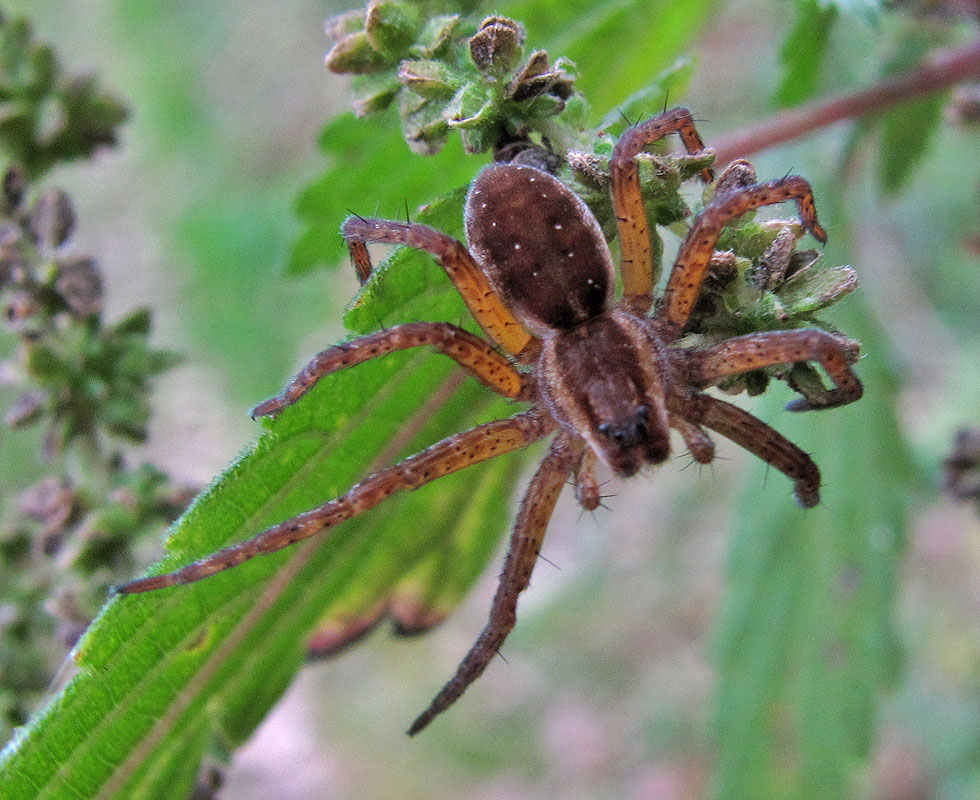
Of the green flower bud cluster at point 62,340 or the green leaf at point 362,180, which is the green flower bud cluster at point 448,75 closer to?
the green leaf at point 362,180

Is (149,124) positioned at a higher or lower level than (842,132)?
higher

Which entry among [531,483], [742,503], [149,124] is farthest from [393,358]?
[149,124]

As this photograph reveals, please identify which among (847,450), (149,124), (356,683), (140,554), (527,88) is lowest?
(356,683)

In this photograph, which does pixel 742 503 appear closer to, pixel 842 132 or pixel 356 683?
pixel 842 132

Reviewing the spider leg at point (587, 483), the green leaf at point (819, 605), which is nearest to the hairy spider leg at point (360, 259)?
the spider leg at point (587, 483)

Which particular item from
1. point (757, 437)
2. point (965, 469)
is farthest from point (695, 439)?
point (965, 469)

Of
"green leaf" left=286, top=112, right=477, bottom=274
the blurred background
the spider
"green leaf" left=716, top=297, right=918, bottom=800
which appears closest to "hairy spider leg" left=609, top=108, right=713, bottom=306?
the spider

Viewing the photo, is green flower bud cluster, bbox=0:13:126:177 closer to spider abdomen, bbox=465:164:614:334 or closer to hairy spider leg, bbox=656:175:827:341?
spider abdomen, bbox=465:164:614:334
